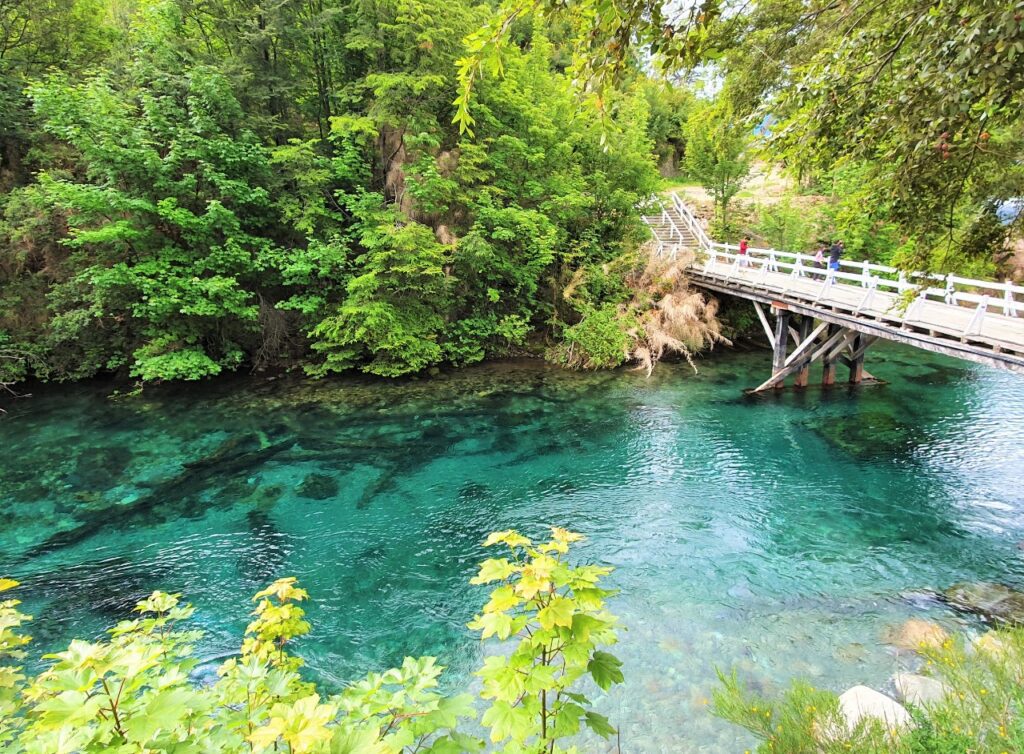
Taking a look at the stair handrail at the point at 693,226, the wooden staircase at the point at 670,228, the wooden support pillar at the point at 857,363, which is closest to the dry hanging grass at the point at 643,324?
the stair handrail at the point at 693,226

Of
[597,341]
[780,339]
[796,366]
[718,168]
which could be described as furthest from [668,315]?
[718,168]

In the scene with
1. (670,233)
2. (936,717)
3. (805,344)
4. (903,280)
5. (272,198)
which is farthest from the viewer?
(670,233)

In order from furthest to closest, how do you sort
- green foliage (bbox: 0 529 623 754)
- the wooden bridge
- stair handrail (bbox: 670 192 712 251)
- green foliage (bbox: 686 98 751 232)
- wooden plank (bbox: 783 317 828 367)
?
green foliage (bbox: 686 98 751 232) < stair handrail (bbox: 670 192 712 251) < wooden plank (bbox: 783 317 828 367) < the wooden bridge < green foliage (bbox: 0 529 623 754)

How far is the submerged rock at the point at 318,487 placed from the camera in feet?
29.1

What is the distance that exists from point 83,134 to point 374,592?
44.2 feet

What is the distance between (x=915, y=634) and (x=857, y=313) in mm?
8206

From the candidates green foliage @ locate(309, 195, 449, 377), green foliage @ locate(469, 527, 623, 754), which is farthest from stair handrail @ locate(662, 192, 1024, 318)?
green foliage @ locate(309, 195, 449, 377)

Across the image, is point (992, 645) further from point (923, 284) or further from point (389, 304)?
point (389, 304)

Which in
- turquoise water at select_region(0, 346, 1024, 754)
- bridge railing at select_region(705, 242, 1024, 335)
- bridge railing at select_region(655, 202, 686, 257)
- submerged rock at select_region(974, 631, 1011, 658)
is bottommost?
turquoise water at select_region(0, 346, 1024, 754)

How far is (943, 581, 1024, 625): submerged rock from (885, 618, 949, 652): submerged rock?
0.73 meters

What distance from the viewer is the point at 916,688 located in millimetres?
4223

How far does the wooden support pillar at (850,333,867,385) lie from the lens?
13855mm

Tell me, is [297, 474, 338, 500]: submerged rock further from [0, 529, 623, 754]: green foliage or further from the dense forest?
[0, 529, 623, 754]: green foliage

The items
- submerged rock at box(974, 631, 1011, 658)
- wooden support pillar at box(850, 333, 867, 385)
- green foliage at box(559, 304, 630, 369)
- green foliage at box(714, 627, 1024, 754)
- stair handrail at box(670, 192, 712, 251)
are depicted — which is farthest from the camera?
stair handrail at box(670, 192, 712, 251)
